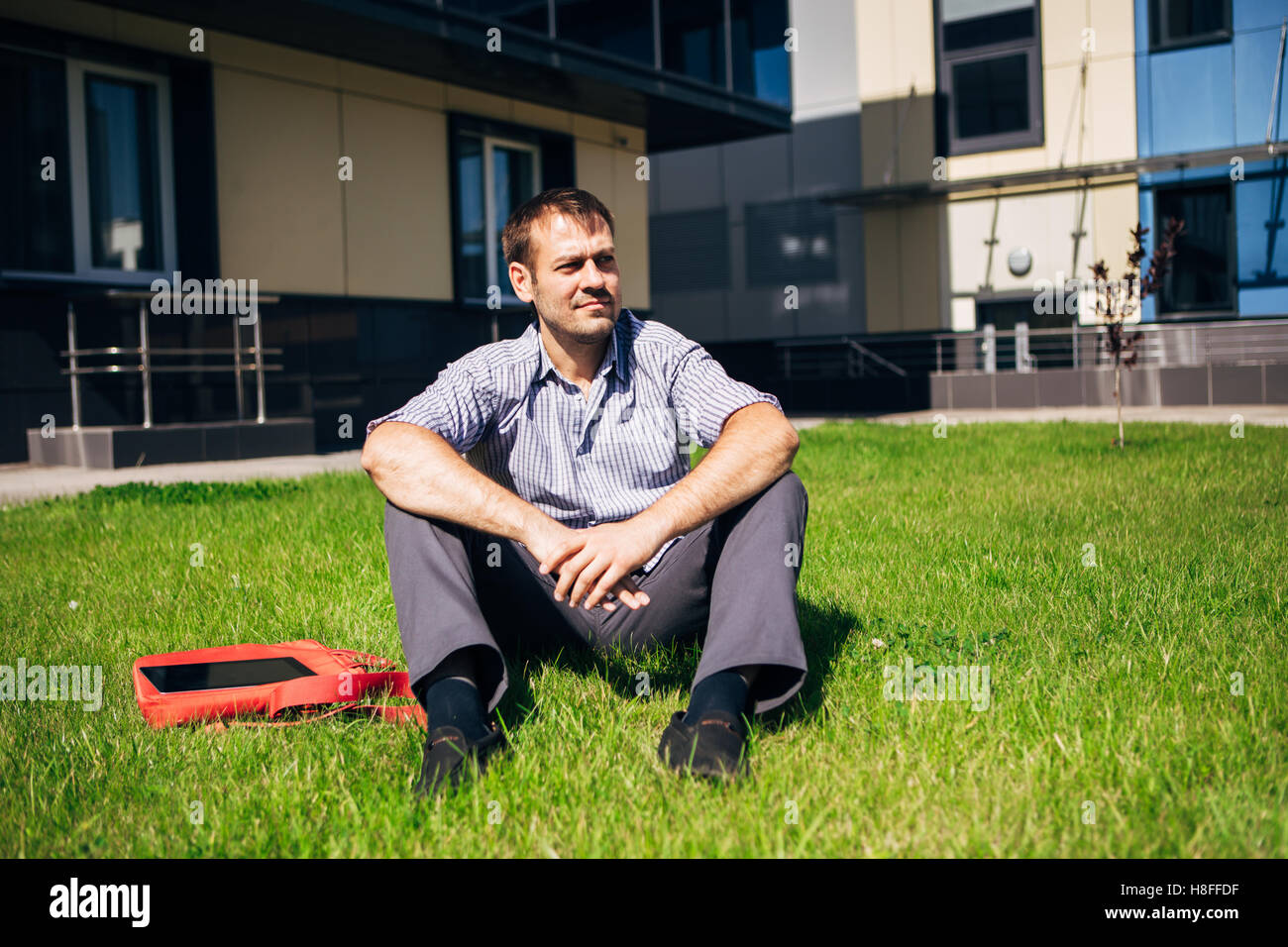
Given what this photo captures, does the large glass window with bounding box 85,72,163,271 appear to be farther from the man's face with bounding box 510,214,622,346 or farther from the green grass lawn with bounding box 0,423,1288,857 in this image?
the man's face with bounding box 510,214,622,346

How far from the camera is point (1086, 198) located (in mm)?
19766

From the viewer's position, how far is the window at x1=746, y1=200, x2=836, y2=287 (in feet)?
72.7

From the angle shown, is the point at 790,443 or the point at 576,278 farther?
the point at 576,278

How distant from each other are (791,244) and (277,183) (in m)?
13.0

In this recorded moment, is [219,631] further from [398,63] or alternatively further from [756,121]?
[756,121]

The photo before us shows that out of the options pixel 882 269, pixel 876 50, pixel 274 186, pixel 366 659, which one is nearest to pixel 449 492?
pixel 366 659

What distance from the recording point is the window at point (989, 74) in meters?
20.0

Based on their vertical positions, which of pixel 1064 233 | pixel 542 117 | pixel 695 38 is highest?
pixel 695 38

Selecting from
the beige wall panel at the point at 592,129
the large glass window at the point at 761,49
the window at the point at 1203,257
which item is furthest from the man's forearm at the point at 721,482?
the large glass window at the point at 761,49

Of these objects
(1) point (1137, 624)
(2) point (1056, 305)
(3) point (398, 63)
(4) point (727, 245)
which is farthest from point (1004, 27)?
(1) point (1137, 624)

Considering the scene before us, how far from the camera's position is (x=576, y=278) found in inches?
125

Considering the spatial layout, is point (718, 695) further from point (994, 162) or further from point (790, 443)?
point (994, 162)

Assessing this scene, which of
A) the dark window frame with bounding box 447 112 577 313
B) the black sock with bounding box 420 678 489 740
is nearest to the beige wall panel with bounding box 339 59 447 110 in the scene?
the dark window frame with bounding box 447 112 577 313
